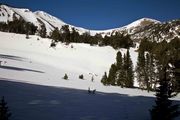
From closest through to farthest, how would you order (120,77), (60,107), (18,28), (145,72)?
1. (60,107)
2. (120,77)
3. (145,72)
4. (18,28)

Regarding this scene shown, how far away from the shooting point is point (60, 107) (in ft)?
102

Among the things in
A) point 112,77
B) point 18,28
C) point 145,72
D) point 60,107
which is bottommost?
point 60,107

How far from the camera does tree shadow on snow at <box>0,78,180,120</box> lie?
26.8m

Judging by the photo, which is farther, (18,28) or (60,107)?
(18,28)

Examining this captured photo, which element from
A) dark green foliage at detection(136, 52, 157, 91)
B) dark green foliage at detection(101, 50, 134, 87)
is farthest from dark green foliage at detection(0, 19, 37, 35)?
dark green foliage at detection(136, 52, 157, 91)

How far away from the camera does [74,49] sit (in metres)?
108

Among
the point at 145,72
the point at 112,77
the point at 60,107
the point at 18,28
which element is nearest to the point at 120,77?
the point at 112,77

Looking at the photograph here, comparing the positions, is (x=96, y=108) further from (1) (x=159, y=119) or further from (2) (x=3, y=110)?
(2) (x=3, y=110)

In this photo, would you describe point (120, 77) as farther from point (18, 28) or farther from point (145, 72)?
point (18, 28)

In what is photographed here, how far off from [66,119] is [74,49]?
3244 inches

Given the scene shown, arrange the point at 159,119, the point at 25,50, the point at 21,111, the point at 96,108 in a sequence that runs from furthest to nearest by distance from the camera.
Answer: the point at 25,50 < the point at 96,108 < the point at 21,111 < the point at 159,119

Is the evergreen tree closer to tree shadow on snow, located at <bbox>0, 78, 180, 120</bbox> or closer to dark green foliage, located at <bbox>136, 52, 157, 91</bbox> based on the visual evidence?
dark green foliage, located at <bbox>136, 52, 157, 91</bbox>

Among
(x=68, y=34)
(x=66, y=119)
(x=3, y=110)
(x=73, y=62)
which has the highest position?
(x=68, y=34)

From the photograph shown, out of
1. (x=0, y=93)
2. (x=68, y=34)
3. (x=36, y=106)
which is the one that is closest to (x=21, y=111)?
(x=36, y=106)
